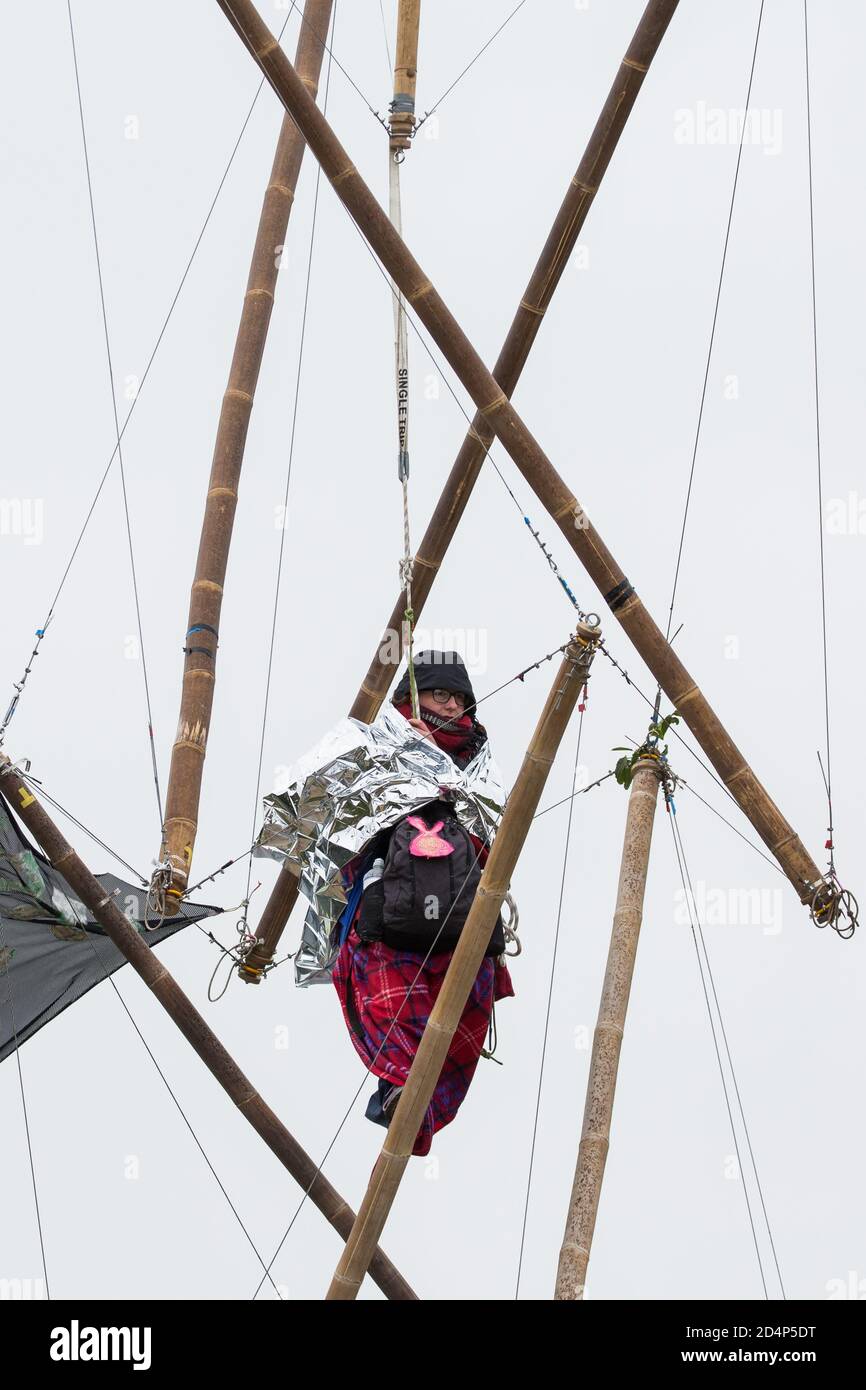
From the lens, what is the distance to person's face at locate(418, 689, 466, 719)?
1290 centimetres

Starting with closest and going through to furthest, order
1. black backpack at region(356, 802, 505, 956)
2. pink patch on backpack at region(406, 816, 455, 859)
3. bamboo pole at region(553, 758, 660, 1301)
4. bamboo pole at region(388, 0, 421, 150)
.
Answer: black backpack at region(356, 802, 505, 956), pink patch on backpack at region(406, 816, 455, 859), bamboo pole at region(553, 758, 660, 1301), bamboo pole at region(388, 0, 421, 150)

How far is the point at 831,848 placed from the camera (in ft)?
40.9

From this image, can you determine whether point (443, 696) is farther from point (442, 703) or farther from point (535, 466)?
point (535, 466)

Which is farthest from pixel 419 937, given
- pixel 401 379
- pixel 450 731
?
pixel 401 379

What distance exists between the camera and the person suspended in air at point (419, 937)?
12227mm

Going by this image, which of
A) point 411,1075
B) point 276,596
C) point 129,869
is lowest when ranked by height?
point 411,1075

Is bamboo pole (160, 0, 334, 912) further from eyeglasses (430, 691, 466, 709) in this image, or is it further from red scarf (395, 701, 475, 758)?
eyeglasses (430, 691, 466, 709)

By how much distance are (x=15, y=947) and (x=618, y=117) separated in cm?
482

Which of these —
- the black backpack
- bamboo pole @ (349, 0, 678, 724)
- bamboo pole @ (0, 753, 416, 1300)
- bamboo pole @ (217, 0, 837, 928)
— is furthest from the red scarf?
bamboo pole @ (0, 753, 416, 1300)
